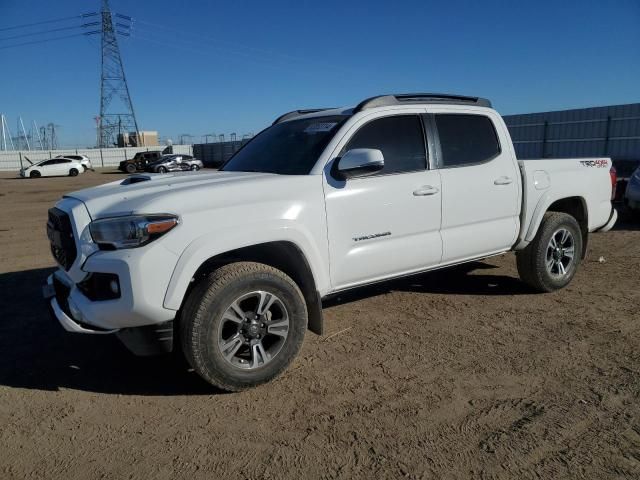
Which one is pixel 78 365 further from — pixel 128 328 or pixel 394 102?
pixel 394 102

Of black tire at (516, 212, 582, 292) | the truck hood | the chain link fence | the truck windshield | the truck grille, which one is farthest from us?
the chain link fence

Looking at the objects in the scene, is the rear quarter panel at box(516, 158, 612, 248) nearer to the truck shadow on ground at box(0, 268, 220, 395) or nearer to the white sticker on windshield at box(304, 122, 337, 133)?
the white sticker on windshield at box(304, 122, 337, 133)

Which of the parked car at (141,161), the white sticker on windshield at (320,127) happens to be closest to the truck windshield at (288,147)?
the white sticker on windshield at (320,127)

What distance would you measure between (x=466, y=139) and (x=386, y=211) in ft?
4.31

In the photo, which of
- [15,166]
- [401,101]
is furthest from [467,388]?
[15,166]

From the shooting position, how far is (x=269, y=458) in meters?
2.66

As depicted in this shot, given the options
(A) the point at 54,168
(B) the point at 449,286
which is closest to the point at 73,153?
(A) the point at 54,168

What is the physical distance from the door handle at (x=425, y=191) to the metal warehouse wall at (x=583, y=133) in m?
17.0

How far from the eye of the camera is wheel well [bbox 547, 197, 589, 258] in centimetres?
553

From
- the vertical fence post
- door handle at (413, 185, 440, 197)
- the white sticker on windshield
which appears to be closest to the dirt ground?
door handle at (413, 185, 440, 197)

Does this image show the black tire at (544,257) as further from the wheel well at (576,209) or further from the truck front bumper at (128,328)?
the truck front bumper at (128,328)

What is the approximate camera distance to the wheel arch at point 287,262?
11.4 feet

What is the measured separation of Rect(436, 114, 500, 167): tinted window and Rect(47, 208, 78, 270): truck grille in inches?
118

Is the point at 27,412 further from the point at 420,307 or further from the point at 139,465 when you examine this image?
the point at 420,307
